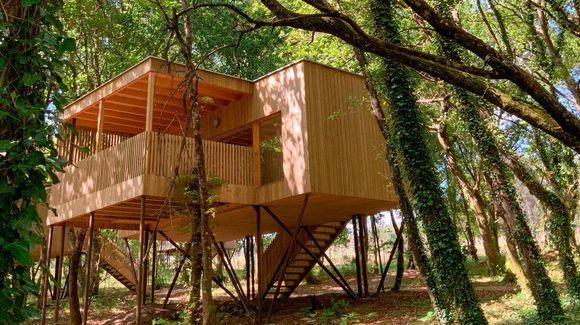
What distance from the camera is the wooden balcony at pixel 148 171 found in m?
11.1

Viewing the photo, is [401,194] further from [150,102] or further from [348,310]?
[150,102]

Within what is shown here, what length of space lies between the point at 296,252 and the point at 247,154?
416cm

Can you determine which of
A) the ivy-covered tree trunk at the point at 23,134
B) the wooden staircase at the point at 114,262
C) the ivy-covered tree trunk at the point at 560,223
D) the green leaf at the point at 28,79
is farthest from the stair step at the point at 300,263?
the green leaf at the point at 28,79

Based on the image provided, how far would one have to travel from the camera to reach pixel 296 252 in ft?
50.6

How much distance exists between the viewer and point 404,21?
15.2 m

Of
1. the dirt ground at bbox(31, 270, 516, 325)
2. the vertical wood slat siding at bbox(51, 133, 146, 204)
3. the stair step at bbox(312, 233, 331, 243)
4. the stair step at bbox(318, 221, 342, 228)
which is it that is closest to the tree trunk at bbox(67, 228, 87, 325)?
the dirt ground at bbox(31, 270, 516, 325)

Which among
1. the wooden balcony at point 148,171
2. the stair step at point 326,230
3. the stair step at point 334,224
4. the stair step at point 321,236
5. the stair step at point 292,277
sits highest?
the wooden balcony at point 148,171

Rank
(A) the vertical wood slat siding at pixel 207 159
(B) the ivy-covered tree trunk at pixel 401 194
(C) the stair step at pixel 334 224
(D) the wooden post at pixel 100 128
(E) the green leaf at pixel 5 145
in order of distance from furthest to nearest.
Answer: (C) the stair step at pixel 334 224 → (D) the wooden post at pixel 100 128 → (A) the vertical wood slat siding at pixel 207 159 → (B) the ivy-covered tree trunk at pixel 401 194 → (E) the green leaf at pixel 5 145

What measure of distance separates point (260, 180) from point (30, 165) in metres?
10.6

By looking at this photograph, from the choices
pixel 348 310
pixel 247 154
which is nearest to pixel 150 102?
pixel 247 154

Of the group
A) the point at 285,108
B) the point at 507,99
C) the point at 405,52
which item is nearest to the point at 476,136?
the point at 285,108

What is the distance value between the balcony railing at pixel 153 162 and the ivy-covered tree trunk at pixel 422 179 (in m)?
4.24

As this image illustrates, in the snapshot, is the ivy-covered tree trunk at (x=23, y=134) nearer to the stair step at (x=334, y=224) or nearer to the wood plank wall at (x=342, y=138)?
the wood plank wall at (x=342, y=138)

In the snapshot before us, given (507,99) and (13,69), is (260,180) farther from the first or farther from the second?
(13,69)
